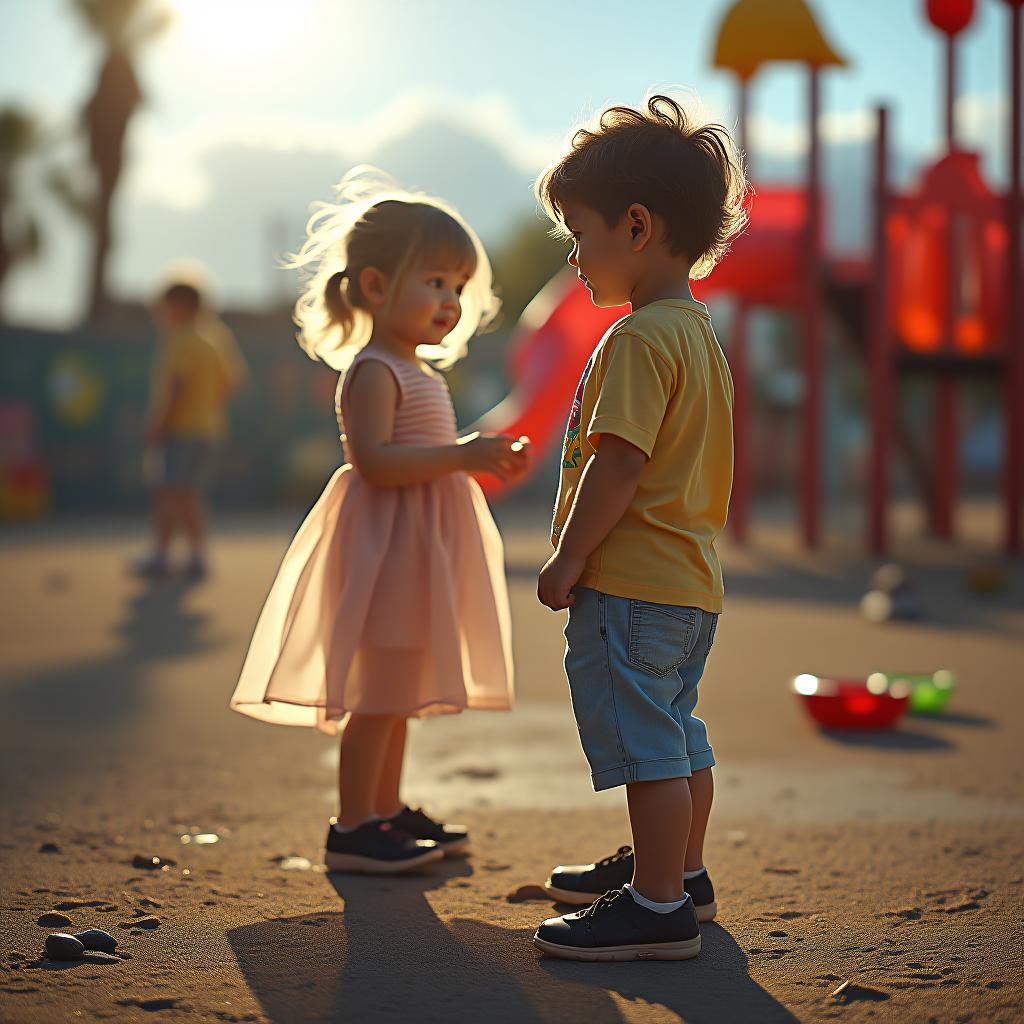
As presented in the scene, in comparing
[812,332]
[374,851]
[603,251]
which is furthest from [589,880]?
[812,332]

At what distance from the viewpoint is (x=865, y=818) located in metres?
3.46

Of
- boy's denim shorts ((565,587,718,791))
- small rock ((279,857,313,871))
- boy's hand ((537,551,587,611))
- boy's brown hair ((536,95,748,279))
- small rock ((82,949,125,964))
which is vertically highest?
boy's brown hair ((536,95,748,279))

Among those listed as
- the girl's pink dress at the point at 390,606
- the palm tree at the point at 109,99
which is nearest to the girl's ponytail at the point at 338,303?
the girl's pink dress at the point at 390,606

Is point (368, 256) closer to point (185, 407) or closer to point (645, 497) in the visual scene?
point (645, 497)

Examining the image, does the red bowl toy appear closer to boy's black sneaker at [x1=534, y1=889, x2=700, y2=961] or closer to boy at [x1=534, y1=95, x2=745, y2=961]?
boy at [x1=534, y1=95, x2=745, y2=961]

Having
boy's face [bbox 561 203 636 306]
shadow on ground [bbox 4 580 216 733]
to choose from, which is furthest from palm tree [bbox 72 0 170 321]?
boy's face [bbox 561 203 636 306]

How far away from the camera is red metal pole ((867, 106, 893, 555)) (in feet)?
36.9

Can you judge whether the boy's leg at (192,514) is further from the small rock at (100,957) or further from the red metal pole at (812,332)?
the small rock at (100,957)

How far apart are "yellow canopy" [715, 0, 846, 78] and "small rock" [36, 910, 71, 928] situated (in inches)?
434

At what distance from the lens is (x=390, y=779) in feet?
10.5

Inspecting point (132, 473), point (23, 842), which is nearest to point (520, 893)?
point (23, 842)

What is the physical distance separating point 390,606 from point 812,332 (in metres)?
9.55

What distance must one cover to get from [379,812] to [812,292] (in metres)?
9.69

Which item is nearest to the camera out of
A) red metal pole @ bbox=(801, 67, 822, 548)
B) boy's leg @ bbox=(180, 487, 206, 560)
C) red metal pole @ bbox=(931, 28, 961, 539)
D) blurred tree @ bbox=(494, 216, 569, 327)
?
boy's leg @ bbox=(180, 487, 206, 560)
